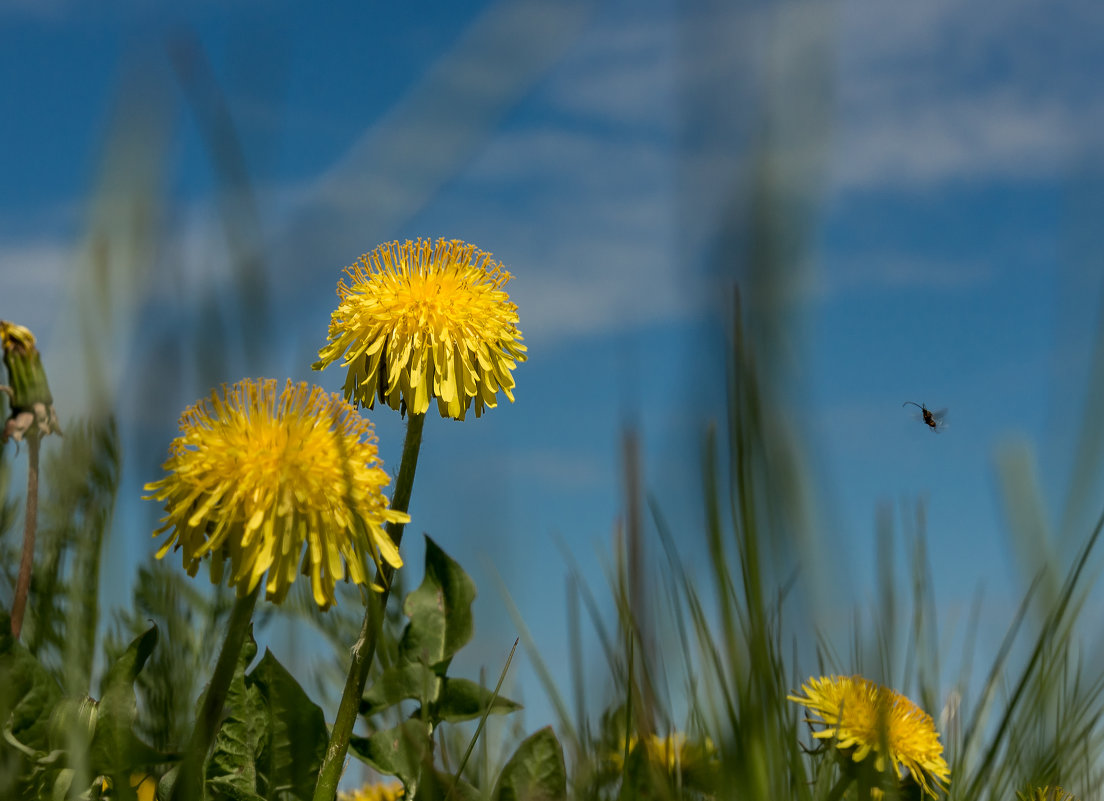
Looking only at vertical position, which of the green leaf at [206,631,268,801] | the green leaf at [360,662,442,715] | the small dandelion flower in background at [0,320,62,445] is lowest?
the green leaf at [206,631,268,801]

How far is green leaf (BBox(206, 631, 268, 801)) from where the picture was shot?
159cm

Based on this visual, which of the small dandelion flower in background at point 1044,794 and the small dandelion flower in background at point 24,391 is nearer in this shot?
the small dandelion flower in background at point 1044,794

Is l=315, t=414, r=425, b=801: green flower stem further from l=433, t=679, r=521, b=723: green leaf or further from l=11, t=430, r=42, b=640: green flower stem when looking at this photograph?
l=11, t=430, r=42, b=640: green flower stem

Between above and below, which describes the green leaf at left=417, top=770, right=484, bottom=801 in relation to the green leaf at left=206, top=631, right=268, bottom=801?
below

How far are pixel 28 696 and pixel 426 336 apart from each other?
0.93m

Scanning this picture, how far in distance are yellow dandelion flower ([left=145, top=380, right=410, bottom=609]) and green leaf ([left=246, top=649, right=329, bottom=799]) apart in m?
0.17

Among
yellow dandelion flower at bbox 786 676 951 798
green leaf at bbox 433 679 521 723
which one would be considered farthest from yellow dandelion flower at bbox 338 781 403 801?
yellow dandelion flower at bbox 786 676 951 798

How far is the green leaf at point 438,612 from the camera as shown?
69.3 inches

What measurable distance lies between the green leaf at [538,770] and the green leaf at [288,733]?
13.3 inches

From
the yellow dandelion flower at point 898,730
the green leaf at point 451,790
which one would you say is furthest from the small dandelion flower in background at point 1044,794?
the green leaf at point 451,790

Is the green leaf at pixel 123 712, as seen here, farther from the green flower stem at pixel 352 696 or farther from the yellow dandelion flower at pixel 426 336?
the yellow dandelion flower at pixel 426 336

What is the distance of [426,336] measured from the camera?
193 centimetres

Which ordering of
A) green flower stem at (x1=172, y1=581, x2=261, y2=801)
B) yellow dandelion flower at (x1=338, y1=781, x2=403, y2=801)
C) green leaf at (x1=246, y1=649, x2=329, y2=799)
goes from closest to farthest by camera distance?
green flower stem at (x1=172, y1=581, x2=261, y2=801), green leaf at (x1=246, y1=649, x2=329, y2=799), yellow dandelion flower at (x1=338, y1=781, x2=403, y2=801)

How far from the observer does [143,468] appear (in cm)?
84
